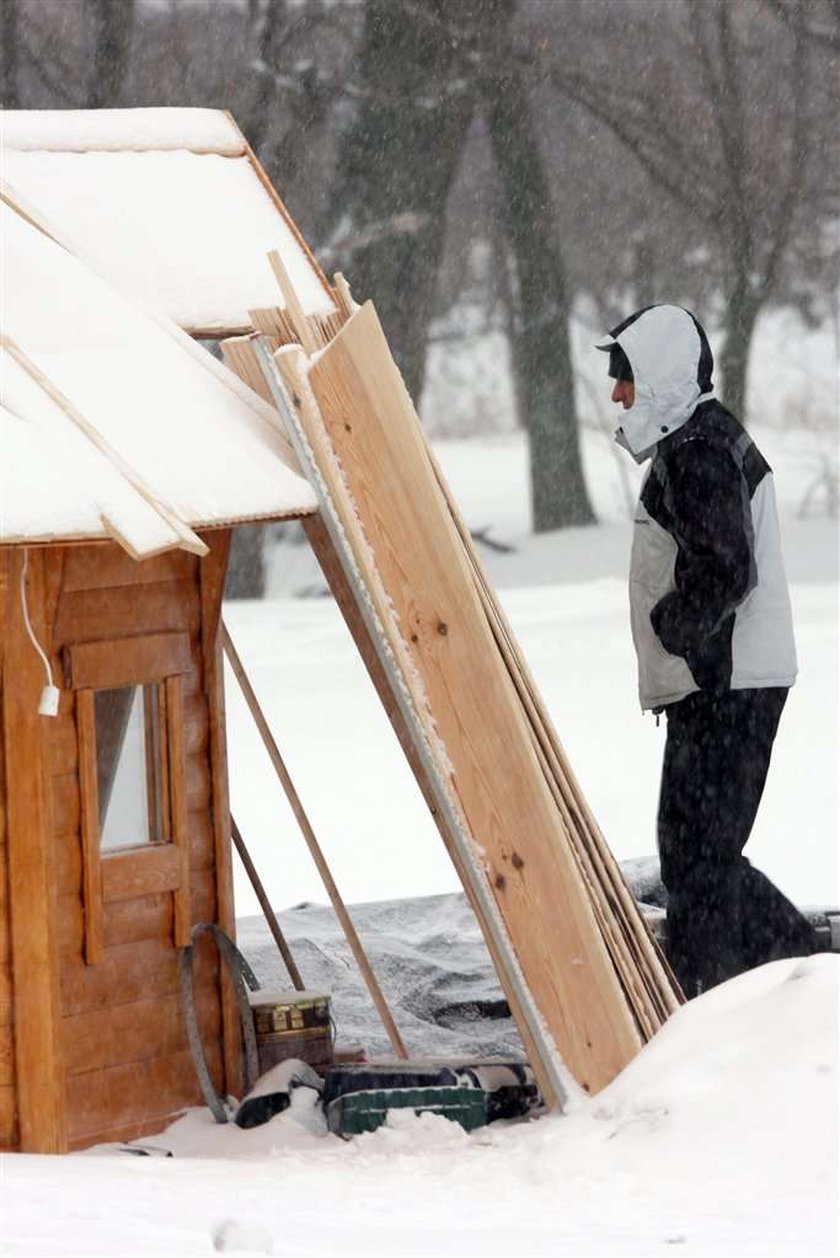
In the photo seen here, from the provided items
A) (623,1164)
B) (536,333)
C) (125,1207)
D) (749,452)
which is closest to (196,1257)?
(125,1207)

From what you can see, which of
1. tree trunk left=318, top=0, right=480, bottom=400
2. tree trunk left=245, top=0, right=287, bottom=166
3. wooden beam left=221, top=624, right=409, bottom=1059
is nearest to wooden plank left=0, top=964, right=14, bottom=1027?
wooden beam left=221, top=624, right=409, bottom=1059

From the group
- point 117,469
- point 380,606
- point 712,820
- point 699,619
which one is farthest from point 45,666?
point 712,820

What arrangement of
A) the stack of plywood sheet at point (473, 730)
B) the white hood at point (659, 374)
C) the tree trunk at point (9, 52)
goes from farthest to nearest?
1. the tree trunk at point (9, 52)
2. the white hood at point (659, 374)
3. the stack of plywood sheet at point (473, 730)

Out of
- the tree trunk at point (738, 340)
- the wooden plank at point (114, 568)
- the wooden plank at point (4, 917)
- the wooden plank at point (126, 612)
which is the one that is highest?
the tree trunk at point (738, 340)

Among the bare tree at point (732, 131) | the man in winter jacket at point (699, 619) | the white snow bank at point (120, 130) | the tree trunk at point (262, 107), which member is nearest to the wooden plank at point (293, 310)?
the man in winter jacket at point (699, 619)

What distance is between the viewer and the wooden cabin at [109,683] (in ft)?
16.0

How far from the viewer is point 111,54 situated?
18.0 metres

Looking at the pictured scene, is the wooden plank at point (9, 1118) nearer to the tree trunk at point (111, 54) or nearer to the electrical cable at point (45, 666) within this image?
the electrical cable at point (45, 666)

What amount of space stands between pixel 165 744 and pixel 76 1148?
105 centimetres

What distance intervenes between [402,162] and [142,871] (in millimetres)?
13840

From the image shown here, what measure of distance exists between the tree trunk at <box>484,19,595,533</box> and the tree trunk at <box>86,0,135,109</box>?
3.53m

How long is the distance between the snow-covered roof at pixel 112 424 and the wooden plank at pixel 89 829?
571 millimetres

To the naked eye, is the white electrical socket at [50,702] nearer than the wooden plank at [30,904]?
Yes

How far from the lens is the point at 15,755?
491 centimetres
